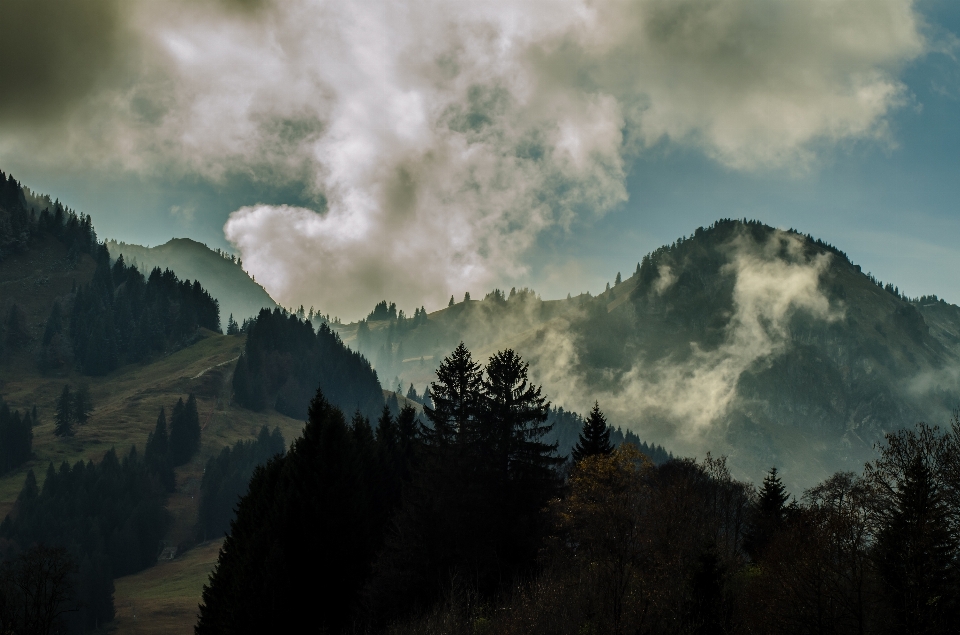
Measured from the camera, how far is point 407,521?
45750mm

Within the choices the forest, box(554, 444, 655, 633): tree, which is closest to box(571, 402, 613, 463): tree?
the forest

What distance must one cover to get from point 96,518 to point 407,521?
139 m

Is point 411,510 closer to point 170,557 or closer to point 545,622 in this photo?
point 545,622

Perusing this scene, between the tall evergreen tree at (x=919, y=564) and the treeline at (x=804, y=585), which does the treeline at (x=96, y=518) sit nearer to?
the treeline at (x=804, y=585)

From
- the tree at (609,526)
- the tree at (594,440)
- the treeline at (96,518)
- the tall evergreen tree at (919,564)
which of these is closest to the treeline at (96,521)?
the treeline at (96,518)

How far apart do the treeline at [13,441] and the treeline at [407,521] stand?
6385 inches

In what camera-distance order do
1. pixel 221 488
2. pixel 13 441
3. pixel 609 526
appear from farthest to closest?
pixel 13 441 < pixel 221 488 < pixel 609 526

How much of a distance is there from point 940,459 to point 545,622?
25.8 metres

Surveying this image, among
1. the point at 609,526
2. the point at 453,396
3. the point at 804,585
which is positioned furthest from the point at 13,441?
the point at 804,585

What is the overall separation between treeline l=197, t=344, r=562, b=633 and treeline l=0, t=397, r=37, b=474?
162m

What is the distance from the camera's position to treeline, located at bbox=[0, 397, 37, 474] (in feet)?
593

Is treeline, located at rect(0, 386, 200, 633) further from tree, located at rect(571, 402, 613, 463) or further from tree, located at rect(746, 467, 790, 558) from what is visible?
tree, located at rect(746, 467, 790, 558)

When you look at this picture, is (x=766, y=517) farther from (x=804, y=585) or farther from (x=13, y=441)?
(x=13, y=441)

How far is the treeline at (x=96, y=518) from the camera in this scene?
464 feet
